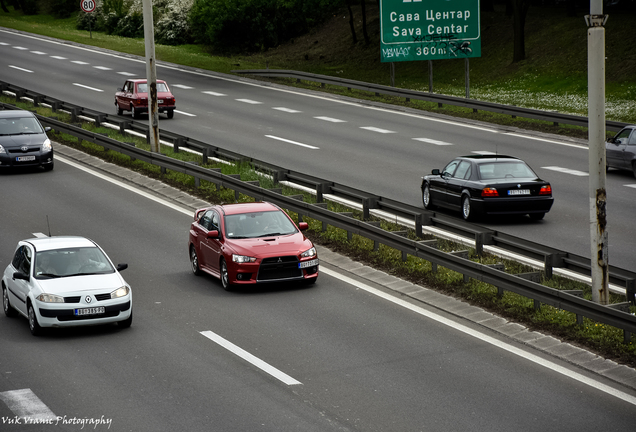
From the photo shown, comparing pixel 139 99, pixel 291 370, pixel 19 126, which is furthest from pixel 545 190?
pixel 139 99

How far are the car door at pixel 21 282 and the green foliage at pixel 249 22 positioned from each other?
60036 mm

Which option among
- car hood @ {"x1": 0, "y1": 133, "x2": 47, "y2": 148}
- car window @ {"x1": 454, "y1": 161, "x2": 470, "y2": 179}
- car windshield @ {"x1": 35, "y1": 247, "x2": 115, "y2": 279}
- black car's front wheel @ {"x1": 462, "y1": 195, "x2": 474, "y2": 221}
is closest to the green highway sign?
car hood @ {"x1": 0, "y1": 133, "x2": 47, "y2": 148}

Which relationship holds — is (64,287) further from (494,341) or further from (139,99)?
(139,99)

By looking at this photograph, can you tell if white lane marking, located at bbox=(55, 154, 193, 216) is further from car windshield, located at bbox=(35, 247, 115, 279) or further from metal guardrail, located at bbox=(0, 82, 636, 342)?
car windshield, located at bbox=(35, 247, 115, 279)

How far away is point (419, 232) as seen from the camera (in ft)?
54.7

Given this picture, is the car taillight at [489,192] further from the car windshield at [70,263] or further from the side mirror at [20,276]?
the side mirror at [20,276]

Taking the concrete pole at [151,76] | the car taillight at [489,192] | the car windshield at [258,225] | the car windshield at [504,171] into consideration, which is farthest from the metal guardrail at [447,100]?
the car windshield at [258,225]

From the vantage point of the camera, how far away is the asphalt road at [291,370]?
9.31m

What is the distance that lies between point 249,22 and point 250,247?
203ft

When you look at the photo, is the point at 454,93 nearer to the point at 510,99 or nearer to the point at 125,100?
the point at 510,99

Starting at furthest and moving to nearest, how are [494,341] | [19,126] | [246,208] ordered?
[19,126] → [246,208] → [494,341]

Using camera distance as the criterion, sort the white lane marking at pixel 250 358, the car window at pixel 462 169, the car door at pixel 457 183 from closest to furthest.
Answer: the white lane marking at pixel 250 358
the car door at pixel 457 183
the car window at pixel 462 169

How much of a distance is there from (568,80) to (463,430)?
40334mm

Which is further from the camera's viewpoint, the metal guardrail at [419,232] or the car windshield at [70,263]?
the car windshield at [70,263]
